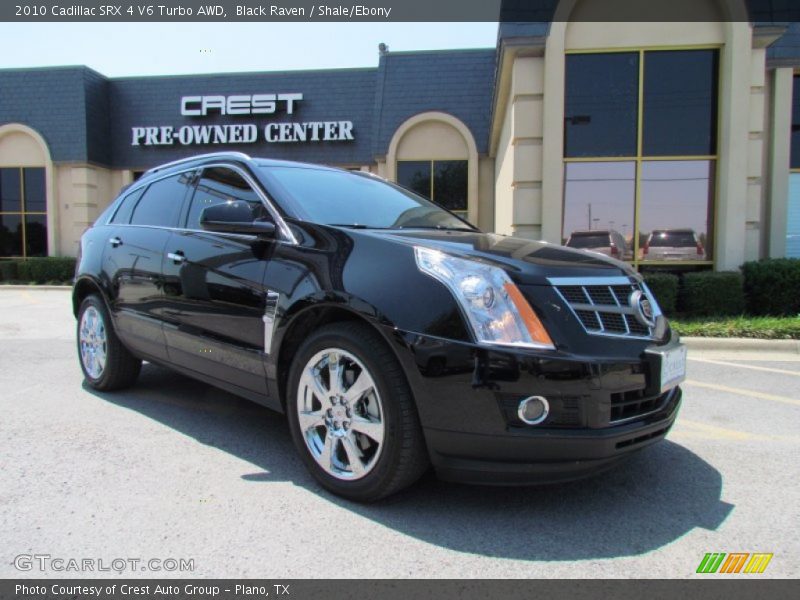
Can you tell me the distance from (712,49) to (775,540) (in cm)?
863

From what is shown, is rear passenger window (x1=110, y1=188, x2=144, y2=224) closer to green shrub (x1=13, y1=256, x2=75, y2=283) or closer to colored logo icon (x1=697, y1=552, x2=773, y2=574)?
colored logo icon (x1=697, y1=552, x2=773, y2=574)

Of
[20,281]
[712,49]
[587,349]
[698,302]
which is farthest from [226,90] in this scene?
[587,349]

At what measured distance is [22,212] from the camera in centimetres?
1877

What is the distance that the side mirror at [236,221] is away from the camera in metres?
3.10

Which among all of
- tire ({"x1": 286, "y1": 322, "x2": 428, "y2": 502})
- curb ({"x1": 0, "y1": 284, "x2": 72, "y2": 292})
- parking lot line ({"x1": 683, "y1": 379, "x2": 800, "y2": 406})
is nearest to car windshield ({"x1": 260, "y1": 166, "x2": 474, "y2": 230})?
tire ({"x1": 286, "y1": 322, "x2": 428, "y2": 502})

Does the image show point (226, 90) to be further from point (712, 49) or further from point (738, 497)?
point (738, 497)

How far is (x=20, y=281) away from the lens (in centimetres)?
1731

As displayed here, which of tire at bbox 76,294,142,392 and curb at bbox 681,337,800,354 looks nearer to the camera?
tire at bbox 76,294,142,392

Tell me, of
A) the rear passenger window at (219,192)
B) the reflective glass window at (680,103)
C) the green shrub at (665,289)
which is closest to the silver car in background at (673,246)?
the green shrub at (665,289)

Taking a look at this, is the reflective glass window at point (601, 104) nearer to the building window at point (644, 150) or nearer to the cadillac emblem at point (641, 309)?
the building window at point (644, 150)

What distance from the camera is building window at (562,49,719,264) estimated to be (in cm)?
900

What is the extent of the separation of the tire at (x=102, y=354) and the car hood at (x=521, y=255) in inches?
109

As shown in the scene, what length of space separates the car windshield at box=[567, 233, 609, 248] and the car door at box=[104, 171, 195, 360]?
676 centimetres
